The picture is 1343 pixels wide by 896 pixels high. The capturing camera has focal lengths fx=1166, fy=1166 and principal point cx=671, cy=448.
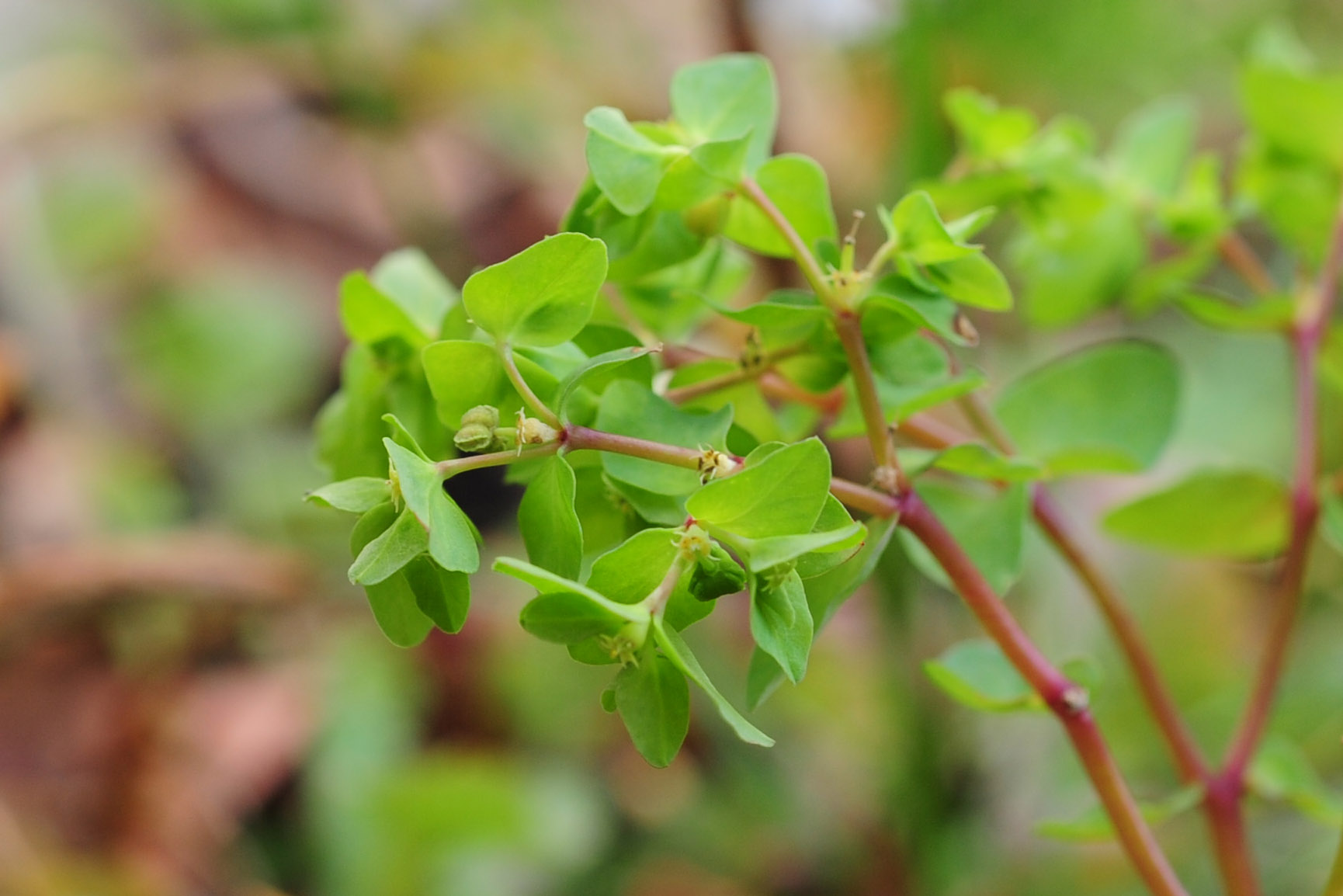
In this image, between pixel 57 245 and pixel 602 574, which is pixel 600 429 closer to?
pixel 602 574

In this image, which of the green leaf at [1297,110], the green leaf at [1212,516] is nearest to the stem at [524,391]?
the green leaf at [1212,516]

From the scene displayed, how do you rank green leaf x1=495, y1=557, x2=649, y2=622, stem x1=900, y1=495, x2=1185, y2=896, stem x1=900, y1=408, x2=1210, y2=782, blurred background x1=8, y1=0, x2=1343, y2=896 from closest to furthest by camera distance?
green leaf x1=495, y1=557, x2=649, y2=622, stem x1=900, y1=495, x2=1185, y2=896, stem x1=900, y1=408, x2=1210, y2=782, blurred background x1=8, y1=0, x2=1343, y2=896

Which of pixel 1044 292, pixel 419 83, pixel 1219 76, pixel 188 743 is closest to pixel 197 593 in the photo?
pixel 188 743

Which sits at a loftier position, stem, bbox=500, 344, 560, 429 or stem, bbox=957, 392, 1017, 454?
stem, bbox=500, 344, 560, 429

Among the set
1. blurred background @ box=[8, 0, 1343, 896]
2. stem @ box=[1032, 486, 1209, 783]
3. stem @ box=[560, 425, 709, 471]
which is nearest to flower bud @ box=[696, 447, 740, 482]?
stem @ box=[560, 425, 709, 471]

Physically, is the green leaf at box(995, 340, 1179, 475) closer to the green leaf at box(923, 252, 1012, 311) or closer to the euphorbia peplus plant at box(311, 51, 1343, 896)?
the euphorbia peplus plant at box(311, 51, 1343, 896)

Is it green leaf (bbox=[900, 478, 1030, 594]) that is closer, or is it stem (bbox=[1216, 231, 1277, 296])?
green leaf (bbox=[900, 478, 1030, 594])

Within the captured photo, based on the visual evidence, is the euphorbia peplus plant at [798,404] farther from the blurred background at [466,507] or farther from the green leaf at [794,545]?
the blurred background at [466,507]
